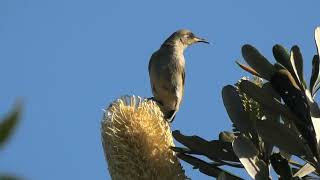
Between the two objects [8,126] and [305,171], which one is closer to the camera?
[8,126]

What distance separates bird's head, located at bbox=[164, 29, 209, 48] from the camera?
8.84 metres

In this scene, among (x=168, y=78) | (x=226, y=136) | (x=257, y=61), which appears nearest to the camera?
(x=257, y=61)

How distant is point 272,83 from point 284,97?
2.7 inches

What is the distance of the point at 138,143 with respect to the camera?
4.93ft

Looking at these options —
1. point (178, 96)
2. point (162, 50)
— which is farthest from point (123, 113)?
point (162, 50)

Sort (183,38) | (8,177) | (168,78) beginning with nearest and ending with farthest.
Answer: (8,177)
(168,78)
(183,38)

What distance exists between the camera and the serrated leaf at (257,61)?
68.8 inches

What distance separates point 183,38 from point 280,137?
7737mm

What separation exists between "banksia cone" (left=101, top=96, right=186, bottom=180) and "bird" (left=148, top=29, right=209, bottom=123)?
203 inches

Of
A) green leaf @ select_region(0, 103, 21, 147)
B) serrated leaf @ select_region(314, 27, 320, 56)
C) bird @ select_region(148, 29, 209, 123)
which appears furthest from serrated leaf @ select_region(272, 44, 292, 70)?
bird @ select_region(148, 29, 209, 123)

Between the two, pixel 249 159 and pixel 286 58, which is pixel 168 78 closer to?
pixel 286 58

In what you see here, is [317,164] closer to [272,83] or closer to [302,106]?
[302,106]

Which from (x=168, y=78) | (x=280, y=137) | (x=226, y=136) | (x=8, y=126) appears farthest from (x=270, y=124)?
(x=168, y=78)

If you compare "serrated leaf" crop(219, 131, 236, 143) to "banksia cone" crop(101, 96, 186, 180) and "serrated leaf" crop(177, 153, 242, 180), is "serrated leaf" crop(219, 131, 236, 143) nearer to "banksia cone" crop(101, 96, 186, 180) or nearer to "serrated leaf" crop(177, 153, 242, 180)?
"serrated leaf" crop(177, 153, 242, 180)
